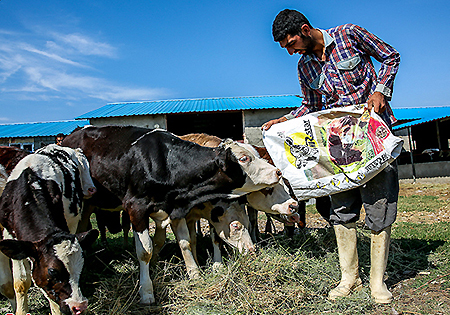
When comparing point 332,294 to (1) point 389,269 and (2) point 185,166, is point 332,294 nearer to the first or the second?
(1) point 389,269

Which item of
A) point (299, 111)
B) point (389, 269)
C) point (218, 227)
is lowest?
point (389, 269)

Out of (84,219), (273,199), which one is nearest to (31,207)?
(84,219)

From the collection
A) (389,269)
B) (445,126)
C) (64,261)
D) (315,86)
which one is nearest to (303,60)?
(315,86)

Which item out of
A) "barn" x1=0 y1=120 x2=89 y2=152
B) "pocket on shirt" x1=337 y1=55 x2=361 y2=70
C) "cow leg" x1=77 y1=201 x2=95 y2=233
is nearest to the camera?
"pocket on shirt" x1=337 y1=55 x2=361 y2=70

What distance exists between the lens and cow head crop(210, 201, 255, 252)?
4.20 meters

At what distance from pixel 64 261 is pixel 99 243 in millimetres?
4008

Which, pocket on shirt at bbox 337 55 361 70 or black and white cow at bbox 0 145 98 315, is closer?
black and white cow at bbox 0 145 98 315

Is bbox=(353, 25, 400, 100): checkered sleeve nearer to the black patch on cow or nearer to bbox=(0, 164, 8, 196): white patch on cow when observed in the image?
the black patch on cow

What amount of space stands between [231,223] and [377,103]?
83.0 inches

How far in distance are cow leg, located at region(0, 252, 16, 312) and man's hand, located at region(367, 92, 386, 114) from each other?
12.9 feet

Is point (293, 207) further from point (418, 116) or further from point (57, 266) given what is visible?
point (418, 116)

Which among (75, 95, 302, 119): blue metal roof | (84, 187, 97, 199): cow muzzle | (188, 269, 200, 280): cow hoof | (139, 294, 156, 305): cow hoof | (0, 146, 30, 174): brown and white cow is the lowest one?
(139, 294, 156, 305): cow hoof

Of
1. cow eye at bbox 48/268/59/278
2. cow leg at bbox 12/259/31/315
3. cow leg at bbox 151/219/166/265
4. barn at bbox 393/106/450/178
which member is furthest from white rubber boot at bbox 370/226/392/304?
barn at bbox 393/106/450/178

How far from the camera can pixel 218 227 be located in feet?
14.4
